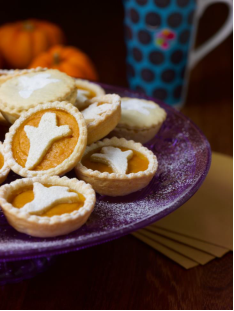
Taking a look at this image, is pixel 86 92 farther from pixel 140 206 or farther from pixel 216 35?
pixel 216 35

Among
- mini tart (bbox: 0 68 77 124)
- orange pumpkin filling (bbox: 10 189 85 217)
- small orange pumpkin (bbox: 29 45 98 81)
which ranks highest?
mini tart (bbox: 0 68 77 124)

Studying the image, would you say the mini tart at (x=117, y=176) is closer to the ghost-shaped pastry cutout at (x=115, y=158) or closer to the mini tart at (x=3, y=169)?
the ghost-shaped pastry cutout at (x=115, y=158)

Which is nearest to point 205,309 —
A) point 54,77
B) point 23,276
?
point 23,276

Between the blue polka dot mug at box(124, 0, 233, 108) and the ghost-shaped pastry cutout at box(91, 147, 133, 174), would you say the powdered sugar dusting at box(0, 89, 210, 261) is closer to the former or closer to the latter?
the ghost-shaped pastry cutout at box(91, 147, 133, 174)

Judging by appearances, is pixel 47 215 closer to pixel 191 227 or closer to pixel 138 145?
pixel 138 145

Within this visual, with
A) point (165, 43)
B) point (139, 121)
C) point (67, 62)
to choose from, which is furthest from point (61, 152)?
point (67, 62)

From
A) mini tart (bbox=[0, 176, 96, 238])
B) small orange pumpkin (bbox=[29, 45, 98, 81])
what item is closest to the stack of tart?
mini tart (bbox=[0, 176, 96, 238])
